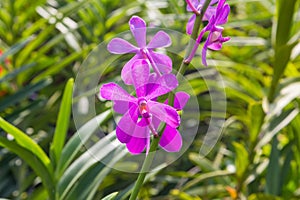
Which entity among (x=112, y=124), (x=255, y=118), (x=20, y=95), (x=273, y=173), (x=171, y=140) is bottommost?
(x=273, y=173)

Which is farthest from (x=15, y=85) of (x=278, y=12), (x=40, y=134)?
(x=278, y=12)

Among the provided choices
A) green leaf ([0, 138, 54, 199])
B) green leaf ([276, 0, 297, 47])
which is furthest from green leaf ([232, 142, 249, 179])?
green leaf ([0, 138, 54, 199])

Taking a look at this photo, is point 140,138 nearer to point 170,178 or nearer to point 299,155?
point 299,155

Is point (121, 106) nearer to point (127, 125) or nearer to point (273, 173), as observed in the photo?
point (127, 125)

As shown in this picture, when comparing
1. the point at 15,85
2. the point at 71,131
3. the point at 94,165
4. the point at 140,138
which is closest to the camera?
the point at 140,138

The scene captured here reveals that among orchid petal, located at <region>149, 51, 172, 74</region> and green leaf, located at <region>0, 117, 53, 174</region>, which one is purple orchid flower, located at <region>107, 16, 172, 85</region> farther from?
green leaf, located at <region>0, 117, 53, 174</region>

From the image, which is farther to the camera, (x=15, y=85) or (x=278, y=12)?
(x=15, y=85)

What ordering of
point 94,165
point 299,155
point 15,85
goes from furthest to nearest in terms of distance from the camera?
point 15,85, point 299,155, point 94,165

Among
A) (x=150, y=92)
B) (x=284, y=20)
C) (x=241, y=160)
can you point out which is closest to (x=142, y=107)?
(x=150, y=92)

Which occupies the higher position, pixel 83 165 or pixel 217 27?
pixel 217 27
